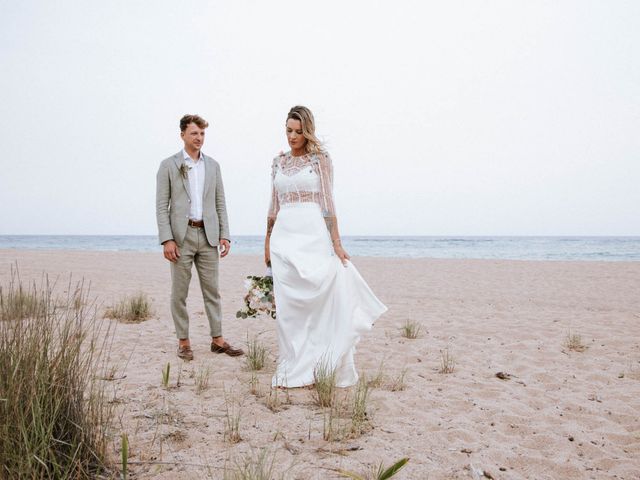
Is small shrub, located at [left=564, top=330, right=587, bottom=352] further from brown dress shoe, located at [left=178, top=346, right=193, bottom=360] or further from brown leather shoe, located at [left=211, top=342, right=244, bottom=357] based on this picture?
brown dress shoe, located at [left=178, top=346, right=193, bottom=360]

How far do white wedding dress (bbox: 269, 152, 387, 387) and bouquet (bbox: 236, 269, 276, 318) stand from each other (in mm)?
239

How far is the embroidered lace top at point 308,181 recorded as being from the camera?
389cm

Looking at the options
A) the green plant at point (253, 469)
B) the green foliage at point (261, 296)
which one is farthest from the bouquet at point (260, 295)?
the green plant at point (253, 469)

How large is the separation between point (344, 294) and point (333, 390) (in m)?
0.81

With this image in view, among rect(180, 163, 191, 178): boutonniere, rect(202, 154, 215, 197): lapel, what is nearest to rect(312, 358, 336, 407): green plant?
rect(202, 154, 215, 197): lapel

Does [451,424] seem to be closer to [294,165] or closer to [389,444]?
[389,444]

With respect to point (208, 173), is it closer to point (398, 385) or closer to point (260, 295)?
point (260, 295)

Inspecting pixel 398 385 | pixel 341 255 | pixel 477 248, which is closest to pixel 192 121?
pixel 341 255

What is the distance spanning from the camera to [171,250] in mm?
4457

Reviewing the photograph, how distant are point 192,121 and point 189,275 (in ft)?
5.17

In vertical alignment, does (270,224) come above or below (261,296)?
above

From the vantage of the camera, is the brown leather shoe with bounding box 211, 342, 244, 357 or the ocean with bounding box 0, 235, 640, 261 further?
the ocean with bounding box 0, 235, 640, 261

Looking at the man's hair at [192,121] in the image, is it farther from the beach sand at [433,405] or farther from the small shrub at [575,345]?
the small shrub at [575,345]

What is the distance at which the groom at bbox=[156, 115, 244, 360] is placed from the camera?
449 centimetres
